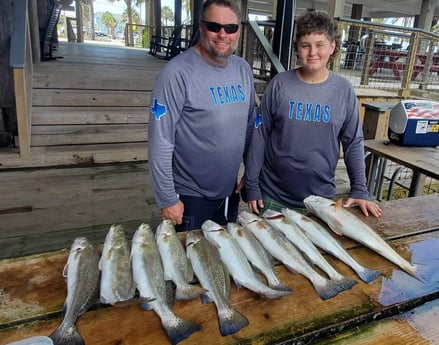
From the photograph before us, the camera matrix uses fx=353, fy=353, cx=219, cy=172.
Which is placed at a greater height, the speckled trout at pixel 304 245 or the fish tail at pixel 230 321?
the speckled trout at pixel 304 245

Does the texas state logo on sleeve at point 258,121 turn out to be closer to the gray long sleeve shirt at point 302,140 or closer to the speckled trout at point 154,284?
the gray long sleeve shirt at point 302,140

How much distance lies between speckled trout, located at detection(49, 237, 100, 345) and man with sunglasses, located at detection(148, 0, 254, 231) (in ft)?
2.18

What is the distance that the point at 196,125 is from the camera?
1.90 meters

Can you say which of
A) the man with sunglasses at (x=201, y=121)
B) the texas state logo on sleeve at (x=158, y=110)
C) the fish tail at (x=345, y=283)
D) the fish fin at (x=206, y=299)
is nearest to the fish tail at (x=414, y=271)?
the fish tail at (x=345, y=283)

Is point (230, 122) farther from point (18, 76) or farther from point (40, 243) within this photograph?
point (18, 76)

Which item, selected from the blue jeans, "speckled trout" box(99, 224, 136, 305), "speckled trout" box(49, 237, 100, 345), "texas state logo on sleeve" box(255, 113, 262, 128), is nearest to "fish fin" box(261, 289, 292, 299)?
"speckled trout" box(99, 224, 136, 305)

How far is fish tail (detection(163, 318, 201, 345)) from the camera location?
38.2 inches

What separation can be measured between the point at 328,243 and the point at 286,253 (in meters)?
0.21

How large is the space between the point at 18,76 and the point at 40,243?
6.37 ft

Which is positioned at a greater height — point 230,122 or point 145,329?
point 230,122

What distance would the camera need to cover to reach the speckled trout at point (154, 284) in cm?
100

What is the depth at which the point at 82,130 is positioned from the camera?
4707 mm

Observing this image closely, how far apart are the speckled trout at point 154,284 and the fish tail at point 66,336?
20 cm

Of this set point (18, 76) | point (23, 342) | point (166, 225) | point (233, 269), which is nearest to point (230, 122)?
point (166, 225)
